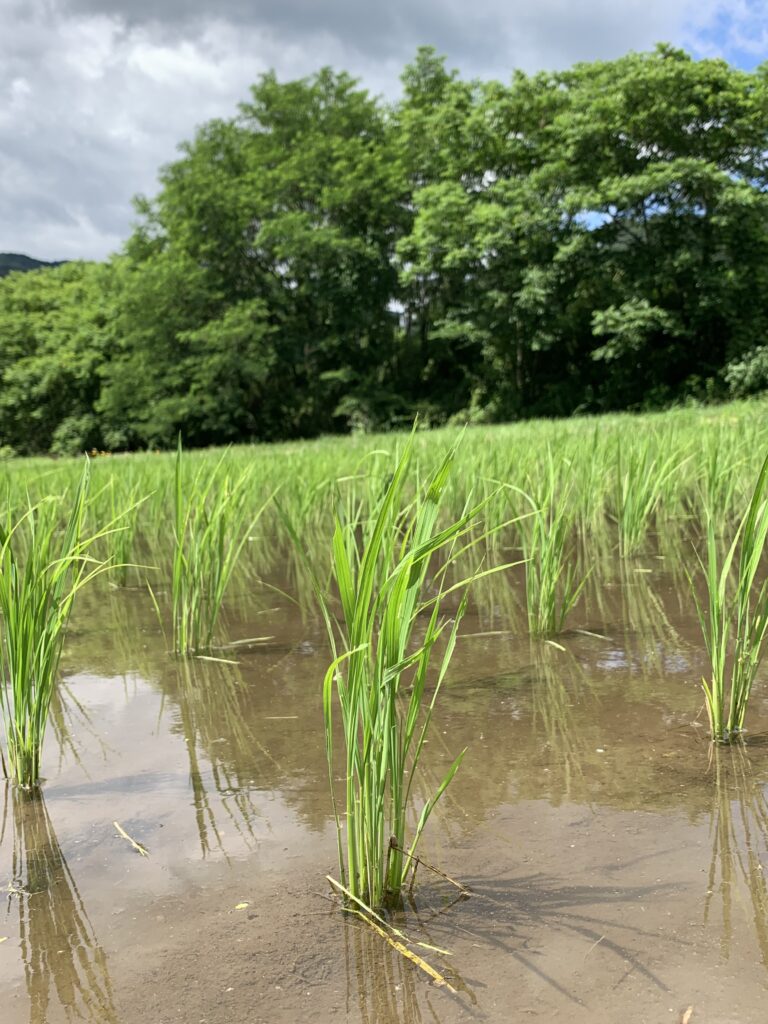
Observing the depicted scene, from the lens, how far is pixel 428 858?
4.22ft

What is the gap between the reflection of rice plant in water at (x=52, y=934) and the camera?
1.00 m

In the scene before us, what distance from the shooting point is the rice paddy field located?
101 cm

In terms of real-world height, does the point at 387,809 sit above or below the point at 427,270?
below

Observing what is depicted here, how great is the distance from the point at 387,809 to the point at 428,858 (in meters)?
0.16

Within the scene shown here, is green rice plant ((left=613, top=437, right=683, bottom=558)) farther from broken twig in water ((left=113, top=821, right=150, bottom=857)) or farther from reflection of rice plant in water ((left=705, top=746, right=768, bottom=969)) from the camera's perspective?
broken twig in water ((left=113, top=821, right=150, bottom=857))

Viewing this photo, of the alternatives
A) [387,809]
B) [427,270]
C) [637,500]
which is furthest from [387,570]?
[427,270]

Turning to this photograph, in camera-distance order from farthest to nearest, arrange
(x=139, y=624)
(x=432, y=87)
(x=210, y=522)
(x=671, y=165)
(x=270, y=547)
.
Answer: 1. (x=432, y=87)
2. (x=671, y=165)
3. (x=270, y=547)
4. (x=139, y=624)
5. (x=210, y=522)

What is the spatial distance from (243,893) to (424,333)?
2559 centimetres

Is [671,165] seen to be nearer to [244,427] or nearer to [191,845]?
[244,427]

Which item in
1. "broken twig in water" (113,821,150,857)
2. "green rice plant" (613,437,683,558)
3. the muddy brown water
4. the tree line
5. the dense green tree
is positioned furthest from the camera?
the dense green tree

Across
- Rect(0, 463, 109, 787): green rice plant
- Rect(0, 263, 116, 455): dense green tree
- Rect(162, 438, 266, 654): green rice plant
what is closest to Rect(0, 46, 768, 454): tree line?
Rect(0, 263, 116, 455): dense green tree

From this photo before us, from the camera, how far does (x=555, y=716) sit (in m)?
1.87

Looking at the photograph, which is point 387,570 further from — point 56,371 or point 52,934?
point 56,371

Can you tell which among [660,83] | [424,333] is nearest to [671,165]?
[660,83]
